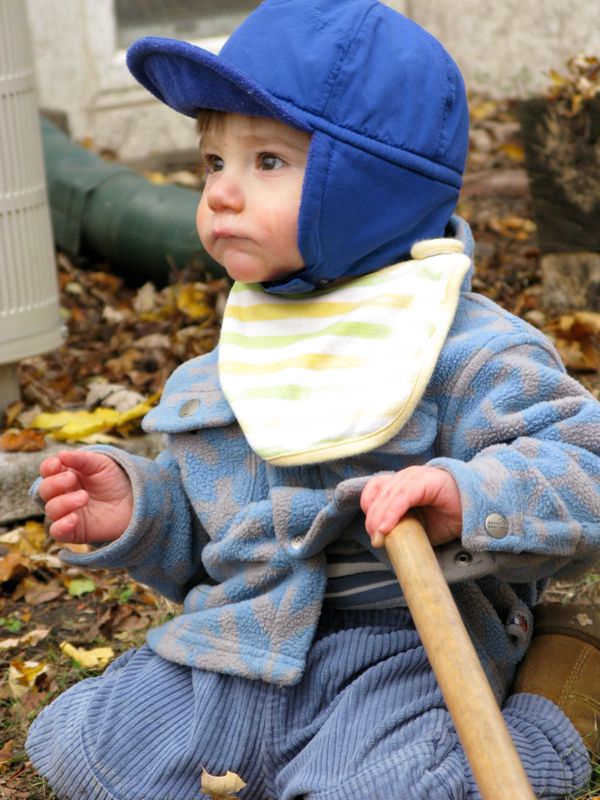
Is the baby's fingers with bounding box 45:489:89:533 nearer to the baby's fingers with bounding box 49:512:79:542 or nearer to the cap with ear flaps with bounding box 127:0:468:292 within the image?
the baby's fingers with bounding box 49:512:79:542

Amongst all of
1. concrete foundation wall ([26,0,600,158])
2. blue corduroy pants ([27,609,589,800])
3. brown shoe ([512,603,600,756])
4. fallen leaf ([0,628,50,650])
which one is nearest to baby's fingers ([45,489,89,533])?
blue corduroy pants ([27,609,589,800])

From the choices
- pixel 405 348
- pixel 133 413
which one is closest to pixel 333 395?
pixel 405 348

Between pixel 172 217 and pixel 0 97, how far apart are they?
1.76 m

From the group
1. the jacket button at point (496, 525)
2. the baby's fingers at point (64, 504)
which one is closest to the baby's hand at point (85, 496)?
the baby's fingers at point (64, 504)

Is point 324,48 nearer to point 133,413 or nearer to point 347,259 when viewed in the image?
point 347,259

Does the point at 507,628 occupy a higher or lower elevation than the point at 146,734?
higher

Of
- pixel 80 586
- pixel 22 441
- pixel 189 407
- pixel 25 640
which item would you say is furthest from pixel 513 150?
pixel 189 407

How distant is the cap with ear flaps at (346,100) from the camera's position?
2.31m

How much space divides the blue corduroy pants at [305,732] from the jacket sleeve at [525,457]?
0.30 meters

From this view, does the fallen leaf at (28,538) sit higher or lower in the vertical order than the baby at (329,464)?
lower

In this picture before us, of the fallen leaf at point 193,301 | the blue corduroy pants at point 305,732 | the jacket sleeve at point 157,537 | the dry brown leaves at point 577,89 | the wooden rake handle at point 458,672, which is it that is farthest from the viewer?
the fallen leaf at point 193,301

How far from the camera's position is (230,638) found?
2.58 m

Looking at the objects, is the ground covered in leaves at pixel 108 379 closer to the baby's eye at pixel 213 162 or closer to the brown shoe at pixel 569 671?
the brown shoe at pixel 569 671

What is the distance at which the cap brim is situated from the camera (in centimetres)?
229
